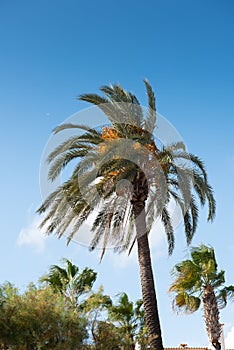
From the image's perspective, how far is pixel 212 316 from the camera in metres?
25.0

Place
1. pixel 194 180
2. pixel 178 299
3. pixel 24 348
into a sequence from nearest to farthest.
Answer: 1. pixel 24 348
2. pixel 194 180
3. pixel 178 299

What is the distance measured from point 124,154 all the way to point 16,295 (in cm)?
557

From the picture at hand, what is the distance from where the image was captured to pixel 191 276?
82.7 ft

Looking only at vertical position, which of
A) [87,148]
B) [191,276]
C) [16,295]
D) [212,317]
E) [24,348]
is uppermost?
[87,148]

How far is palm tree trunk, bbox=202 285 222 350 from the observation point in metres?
25.1

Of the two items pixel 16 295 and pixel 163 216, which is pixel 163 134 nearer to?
pixel 163 216

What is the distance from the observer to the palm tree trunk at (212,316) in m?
25.1

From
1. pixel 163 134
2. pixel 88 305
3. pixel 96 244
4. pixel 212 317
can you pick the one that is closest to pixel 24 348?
→ pixel 88 305

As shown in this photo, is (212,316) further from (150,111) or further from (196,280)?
(150,111)

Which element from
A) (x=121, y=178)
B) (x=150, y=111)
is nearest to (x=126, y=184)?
(x=121, y=178)

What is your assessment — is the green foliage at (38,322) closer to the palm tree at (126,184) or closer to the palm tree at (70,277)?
the palm tree at (126,184)

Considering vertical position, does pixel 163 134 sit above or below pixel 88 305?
above

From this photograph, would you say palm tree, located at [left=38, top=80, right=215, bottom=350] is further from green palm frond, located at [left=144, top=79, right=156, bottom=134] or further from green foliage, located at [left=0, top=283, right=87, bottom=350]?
green foliage, located at [left=0, top=283, right=87, bottom=350]

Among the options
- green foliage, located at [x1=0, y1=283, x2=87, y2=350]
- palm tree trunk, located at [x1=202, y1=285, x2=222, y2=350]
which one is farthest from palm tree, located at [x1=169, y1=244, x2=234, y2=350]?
green foliage, located at [x1=0, y1=283, x2=87, y2=350]
